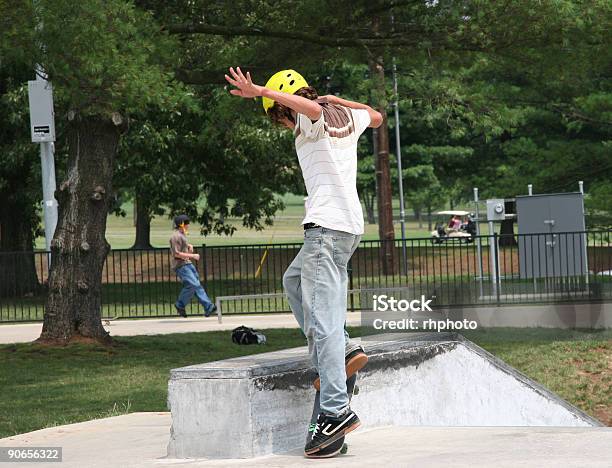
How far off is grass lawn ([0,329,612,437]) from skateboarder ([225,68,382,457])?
12.5 feet

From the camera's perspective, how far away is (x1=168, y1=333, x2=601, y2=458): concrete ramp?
20.4 feet

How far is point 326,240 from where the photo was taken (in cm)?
605

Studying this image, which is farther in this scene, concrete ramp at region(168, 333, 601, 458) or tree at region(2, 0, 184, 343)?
tree at region(2, 0, 184, 343)

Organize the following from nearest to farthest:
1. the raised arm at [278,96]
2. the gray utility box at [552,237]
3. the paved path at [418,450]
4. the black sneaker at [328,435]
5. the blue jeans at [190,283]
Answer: the paved path at [418,450] → the raised arm at [278,96] → the black sneaker at [328,435] → the gray utility box at [552,237] → the blue jeans at [190,283]

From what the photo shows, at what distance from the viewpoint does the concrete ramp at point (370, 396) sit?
20.4ft

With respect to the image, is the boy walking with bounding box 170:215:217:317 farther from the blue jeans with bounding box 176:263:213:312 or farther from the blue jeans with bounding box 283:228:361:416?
the blue jeans with bounding box 283:228:361:416

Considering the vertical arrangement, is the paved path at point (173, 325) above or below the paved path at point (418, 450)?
below

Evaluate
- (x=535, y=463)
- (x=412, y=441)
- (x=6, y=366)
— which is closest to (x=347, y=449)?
(x=412, y=441)

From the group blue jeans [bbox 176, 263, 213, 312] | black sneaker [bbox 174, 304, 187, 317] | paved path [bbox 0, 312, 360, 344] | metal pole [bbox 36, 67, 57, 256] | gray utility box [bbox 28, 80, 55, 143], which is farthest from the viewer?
black sneaker [bbox 174, 304, 187, 317]

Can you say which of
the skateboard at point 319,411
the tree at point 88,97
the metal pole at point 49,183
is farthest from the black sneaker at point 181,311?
the skateboard at point 319,411

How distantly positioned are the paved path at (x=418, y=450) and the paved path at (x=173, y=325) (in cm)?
1074

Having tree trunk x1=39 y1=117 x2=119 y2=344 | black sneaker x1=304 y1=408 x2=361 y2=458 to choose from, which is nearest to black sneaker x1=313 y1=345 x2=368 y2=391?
black sneaker x1=304 y1=408 x2=361 y2=458

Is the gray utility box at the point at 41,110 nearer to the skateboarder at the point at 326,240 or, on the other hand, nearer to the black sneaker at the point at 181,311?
the black sneaker at the point at 181,311

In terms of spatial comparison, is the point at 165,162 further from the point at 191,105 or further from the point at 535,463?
the point at 535,463
